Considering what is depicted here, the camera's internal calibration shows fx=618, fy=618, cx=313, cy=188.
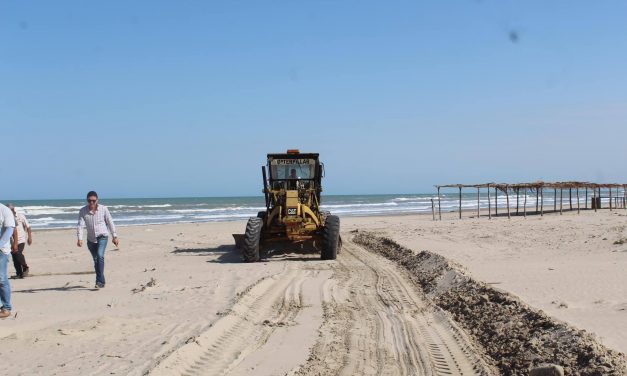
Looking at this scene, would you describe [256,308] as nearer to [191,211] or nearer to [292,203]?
[292,203]

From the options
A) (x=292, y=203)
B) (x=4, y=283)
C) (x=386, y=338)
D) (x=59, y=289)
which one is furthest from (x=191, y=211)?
(x=386, y=338)

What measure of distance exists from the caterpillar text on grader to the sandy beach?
0.54 metres

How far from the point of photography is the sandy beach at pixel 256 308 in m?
5.91

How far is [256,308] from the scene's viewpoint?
861 centimetres

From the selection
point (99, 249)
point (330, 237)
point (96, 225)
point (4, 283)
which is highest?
point (96, 225)

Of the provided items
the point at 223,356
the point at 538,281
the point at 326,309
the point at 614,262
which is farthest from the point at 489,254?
the point at 223,356

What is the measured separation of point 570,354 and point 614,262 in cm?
786

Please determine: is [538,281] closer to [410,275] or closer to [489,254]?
[410,275]

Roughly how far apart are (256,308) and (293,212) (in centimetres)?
600

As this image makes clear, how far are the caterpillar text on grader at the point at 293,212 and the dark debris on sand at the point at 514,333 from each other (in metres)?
4.09

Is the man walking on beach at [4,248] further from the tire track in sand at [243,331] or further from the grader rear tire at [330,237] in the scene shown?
the grader rear tire at [330,237]

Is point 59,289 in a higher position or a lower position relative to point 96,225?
lower

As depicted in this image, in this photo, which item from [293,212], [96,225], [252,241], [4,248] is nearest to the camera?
[4,248]

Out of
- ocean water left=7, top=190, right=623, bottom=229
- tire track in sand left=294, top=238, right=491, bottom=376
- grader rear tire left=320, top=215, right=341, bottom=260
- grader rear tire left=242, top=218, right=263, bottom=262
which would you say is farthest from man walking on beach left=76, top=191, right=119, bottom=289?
ocean water left=7, top=190, right=623, bottom=229
